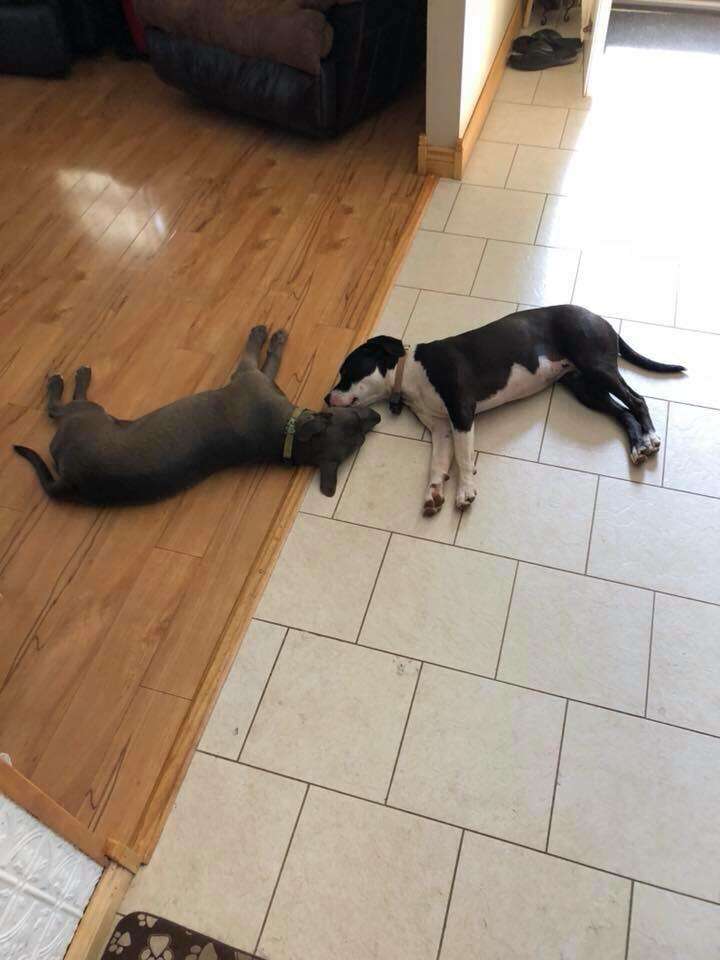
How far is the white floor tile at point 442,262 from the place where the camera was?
8.47 feet

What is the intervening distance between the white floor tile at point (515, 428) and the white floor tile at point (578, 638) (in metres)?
0.37

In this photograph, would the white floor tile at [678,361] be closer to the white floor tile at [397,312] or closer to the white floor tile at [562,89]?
the white floor tile at [397,312]

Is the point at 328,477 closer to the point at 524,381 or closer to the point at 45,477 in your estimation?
the point at 524,381

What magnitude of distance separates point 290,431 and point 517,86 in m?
2.24

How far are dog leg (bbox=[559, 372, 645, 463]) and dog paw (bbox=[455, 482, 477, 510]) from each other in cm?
45

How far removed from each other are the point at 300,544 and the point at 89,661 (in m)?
0.58

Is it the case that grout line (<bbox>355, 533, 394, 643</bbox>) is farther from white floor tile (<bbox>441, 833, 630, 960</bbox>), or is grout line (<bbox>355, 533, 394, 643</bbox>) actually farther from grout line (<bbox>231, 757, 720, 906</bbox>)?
white floor tile (<bbox>441, 833, 630, 960</bbox>)

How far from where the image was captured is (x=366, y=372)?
215cm

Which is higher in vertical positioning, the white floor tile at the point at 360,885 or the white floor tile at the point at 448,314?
the white floor tile at the point at 448,314

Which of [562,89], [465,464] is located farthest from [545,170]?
[465,464]

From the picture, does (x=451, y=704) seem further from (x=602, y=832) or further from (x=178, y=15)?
(x=178, y=15)

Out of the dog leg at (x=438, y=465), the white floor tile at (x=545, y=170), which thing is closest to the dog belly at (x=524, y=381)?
the dog leg at (x=438, y=465)

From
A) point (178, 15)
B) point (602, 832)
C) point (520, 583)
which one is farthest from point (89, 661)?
point (178, 15)

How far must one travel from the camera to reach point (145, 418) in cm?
209
